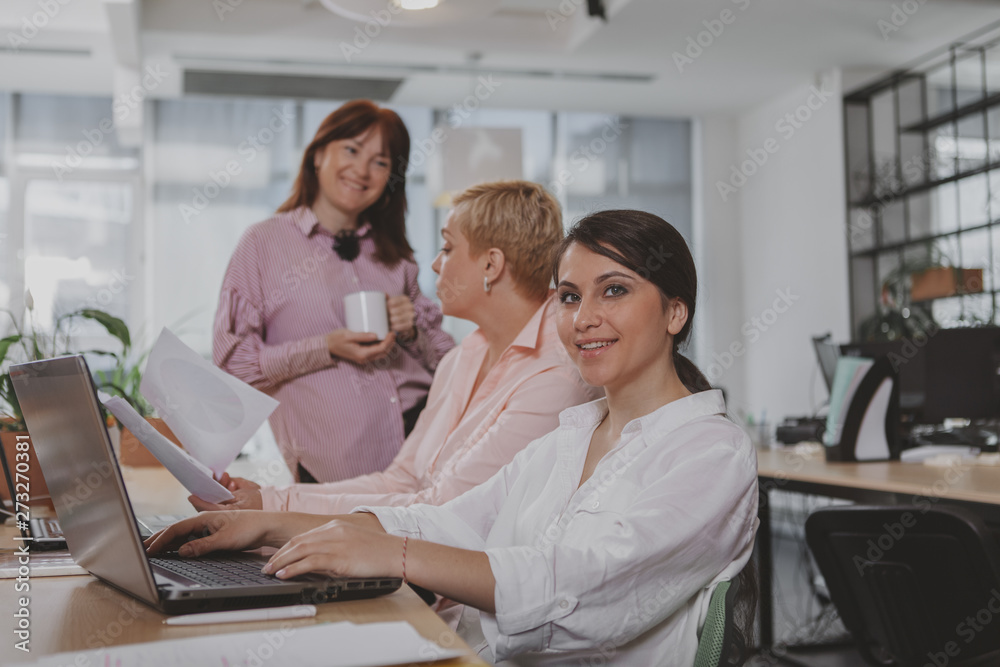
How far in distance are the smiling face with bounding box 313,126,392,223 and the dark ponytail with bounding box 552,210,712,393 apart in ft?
3.32

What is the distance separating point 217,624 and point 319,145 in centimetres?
159

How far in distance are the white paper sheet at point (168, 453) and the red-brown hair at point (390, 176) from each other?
1.04 metres

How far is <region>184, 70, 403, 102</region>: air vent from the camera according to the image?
5.76 metres

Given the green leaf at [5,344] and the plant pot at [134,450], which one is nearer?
the green leaf at [5,344]

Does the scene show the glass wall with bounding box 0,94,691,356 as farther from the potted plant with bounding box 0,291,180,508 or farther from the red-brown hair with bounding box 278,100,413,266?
the potted plant with bounding box 0,291,180,508

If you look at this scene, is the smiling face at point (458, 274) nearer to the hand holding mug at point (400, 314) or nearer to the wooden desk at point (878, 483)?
the hand holding mug at point (400, 314)

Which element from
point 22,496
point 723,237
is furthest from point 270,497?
point 723,237

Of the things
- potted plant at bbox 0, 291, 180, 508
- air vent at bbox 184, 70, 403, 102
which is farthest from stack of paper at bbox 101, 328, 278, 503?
air vent at bbox 184, 70, 403, 102

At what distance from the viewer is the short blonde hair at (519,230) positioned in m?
1.73

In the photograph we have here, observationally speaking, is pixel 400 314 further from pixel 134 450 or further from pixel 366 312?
pixel 134 450

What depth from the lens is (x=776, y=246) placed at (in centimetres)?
651

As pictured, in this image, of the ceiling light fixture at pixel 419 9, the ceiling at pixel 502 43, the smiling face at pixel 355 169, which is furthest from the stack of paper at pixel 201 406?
the ceiling at pixel 502 43

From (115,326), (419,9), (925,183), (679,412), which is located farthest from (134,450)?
(925,183)

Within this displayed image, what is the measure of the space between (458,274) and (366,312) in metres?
0.34
